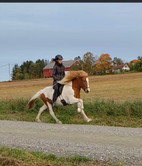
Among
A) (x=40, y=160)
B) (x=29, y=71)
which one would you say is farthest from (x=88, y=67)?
(x=40, y=160)

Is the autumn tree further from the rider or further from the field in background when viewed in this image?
the rider

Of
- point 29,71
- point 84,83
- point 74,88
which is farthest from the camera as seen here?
point 29,71

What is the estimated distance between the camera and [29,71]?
116688 millimetres

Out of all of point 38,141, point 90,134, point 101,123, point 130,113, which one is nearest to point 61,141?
A: point 38,141

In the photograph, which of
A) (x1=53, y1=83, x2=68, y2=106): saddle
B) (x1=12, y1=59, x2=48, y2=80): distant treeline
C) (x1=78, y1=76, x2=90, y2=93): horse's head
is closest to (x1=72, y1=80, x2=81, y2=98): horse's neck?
(x1=78, y1=76, x2=90, y2=93): horse's head

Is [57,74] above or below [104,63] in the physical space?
below

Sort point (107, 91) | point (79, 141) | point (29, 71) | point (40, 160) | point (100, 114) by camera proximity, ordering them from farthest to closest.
A: point (29, 71) → point (107, 91) → point (100, 114) → point (79, 141) → point (40, 160)

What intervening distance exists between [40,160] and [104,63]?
97.0m

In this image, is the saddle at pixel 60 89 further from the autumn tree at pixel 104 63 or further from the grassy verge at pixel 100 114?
the autumn tree at pixel 104 63

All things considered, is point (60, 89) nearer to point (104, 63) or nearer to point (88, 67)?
point (88, 67)

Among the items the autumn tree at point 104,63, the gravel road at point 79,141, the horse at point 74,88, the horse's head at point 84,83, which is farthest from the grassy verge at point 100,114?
the autumn tree at point 104,63

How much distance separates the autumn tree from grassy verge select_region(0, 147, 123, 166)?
92299 millimetres

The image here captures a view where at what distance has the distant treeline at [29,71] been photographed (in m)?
112

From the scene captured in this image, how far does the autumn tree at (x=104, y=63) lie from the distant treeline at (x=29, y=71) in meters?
25.2
